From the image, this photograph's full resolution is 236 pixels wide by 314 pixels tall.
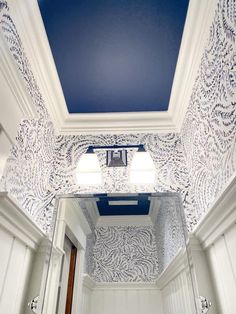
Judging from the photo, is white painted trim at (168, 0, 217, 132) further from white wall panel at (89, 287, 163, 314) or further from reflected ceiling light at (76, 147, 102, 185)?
white wall panel at (89, 287, 163, 314)

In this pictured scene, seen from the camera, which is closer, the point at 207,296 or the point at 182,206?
the point at 207,296

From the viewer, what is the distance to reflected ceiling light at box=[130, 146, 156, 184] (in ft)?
4.30

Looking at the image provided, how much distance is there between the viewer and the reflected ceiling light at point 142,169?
131 cm

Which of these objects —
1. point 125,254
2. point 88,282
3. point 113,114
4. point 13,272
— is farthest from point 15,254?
point 113,114

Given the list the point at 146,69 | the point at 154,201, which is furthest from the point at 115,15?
the point at 154,201

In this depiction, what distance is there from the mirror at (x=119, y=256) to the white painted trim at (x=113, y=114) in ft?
1.50

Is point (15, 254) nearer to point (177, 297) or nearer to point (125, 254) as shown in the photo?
point (125, 254)

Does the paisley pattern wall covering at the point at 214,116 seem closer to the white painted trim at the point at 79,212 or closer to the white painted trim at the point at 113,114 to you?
the white painted trim at the point at 113,114

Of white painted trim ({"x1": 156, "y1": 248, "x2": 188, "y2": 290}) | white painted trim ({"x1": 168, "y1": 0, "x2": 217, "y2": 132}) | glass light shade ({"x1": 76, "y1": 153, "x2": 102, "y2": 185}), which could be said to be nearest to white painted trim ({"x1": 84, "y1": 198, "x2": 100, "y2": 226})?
glass light shade ({"x1": 76, "y1": 153, "x2": 102, "y2": 185})

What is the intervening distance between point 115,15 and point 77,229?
3.20 ft

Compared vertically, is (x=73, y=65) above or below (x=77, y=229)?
above

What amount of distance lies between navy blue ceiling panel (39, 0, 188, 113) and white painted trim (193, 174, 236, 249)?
2.36 feet

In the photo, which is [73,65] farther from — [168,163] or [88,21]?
[168,163]

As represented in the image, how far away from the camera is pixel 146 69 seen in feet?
4.07
